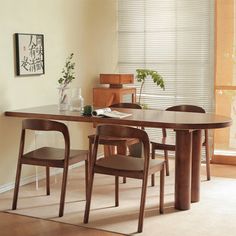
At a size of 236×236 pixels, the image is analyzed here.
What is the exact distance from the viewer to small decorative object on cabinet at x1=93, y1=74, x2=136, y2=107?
5.23m

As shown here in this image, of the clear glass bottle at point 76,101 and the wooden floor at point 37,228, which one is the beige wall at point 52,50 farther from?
the wooden floor at point 37,228

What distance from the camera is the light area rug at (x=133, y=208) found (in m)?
3.35

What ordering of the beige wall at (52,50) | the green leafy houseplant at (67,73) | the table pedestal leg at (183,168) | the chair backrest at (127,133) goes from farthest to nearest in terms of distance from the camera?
the green leafy houseplant at (67,73) < the beige wall at (52,50) < the table pedestal leg at (183,168) < the chair backrest at (127,133)

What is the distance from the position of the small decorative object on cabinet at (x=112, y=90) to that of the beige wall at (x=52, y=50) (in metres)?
0.11

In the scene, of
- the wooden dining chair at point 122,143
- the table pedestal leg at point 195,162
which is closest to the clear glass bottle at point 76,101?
the wooden dining chair at point 122,143

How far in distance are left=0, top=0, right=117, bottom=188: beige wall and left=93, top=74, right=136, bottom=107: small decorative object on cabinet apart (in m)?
0.11

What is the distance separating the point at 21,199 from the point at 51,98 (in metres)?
1.18

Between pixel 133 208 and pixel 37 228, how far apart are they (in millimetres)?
802

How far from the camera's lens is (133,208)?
149 inches

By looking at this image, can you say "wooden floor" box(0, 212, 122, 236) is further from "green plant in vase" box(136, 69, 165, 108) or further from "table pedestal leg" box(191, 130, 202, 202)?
"green plant in vase" box(136, 69, 165, 108)

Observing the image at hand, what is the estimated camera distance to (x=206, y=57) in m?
5.32

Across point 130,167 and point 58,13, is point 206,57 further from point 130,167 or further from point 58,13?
point 130,167

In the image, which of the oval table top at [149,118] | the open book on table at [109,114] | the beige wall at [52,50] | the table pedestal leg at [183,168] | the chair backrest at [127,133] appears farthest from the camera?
the beige wall at [52,50]

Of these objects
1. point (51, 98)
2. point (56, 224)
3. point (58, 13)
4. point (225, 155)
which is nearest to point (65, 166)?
point (56, 224)
